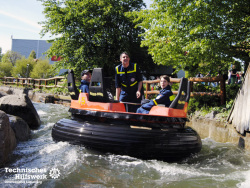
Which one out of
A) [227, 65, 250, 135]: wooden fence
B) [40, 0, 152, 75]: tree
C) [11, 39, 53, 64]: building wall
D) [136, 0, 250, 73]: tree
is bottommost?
[227, 65, 250, 135]: wooden fence

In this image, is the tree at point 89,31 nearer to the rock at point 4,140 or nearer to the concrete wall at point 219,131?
the concrete wall at point 219,131

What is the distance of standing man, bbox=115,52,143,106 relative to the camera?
5098 millimetres

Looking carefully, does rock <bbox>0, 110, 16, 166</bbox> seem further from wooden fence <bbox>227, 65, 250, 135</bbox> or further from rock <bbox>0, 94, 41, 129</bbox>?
wooden fence <bbox>227, 65, 250, 135</bbox>

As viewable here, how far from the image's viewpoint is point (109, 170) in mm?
3592

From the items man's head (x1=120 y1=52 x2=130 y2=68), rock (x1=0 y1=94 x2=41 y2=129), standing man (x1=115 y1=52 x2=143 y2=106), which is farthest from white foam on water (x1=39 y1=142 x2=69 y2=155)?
rock (x1=0 y1=94 x2=41 y2=129)

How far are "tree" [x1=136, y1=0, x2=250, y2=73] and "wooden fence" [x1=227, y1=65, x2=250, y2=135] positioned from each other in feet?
5.37

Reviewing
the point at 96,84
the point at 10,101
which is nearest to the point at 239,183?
the point at 96,84

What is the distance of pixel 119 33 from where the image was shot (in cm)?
1847

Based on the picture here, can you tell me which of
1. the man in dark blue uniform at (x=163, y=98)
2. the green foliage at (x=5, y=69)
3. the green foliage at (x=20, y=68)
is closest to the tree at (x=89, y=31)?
the man in dark blue uniform at (x=163, y=98)

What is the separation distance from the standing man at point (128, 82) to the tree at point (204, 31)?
2650 millimetres

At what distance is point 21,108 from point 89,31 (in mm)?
13221

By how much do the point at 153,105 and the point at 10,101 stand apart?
14.8ft

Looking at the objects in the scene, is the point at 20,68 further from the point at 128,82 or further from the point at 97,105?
the point at 97,105

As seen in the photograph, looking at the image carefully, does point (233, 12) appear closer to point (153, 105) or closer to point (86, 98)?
point (153, 105)
